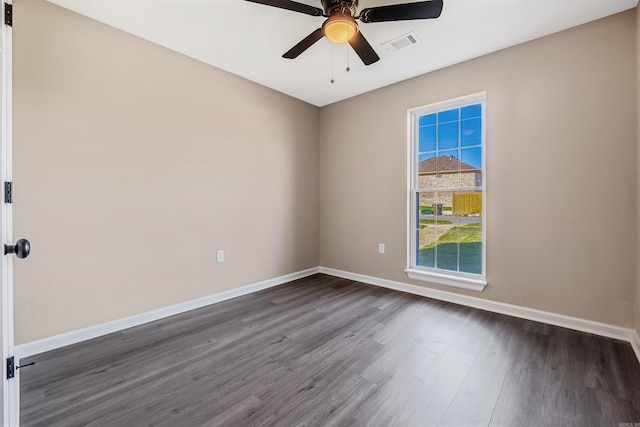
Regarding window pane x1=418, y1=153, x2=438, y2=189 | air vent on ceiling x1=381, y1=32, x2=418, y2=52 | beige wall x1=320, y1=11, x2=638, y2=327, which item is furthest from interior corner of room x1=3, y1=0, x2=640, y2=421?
air vent on ceiling x1=381, y1=32, x2=418, y2=52

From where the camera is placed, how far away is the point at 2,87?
3.67 ft

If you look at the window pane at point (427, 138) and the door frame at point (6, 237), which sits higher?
the window pane at point (427, 138)

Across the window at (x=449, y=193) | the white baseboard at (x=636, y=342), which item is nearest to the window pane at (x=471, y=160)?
the window at (x=449, y=193)

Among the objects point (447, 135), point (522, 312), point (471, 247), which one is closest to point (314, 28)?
point (447, 135)

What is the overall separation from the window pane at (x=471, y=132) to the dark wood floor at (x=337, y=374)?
1805 millimetres

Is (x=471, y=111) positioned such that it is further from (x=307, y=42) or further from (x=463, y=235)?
(x=307, y=42)

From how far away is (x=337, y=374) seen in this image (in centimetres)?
177

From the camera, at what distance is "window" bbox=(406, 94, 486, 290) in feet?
9.56

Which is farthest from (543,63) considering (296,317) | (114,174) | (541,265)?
(114,174)

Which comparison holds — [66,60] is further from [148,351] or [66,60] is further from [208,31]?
[148,351]

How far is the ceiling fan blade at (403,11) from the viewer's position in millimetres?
1692

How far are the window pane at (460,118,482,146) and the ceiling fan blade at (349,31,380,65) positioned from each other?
141 cm

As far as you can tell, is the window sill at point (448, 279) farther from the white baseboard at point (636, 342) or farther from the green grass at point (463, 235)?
the white baseboard at point (636, 342)

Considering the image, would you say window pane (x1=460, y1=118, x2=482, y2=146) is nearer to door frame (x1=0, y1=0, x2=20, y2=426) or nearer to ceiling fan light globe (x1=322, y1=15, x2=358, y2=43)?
ceiling fan light globe (x1=322, y1=15, x2=358, y2=43)
